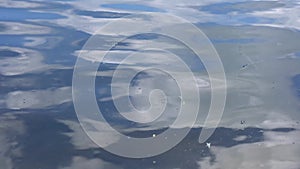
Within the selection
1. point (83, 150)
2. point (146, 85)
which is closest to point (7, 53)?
point (146, 85)

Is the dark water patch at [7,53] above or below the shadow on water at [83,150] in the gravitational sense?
above

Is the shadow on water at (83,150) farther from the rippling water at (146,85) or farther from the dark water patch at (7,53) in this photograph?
the dark water patch at (7,53)

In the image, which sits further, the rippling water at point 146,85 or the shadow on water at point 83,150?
the rippling water at point 146,85

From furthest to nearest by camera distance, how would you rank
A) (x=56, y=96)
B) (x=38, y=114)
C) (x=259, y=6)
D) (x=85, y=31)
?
(x=259, y=6) → (x=85, y=31) → (x=56, y=96) → (x=38, y=114)

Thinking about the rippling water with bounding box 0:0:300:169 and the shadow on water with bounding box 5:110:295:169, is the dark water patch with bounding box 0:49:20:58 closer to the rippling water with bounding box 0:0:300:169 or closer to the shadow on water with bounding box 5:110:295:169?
the rippling water with bounding box 0:0:300:169

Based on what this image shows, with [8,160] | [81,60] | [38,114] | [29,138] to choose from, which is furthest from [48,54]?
[8,160]

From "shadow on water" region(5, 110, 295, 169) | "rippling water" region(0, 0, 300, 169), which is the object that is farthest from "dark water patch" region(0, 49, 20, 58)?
"shadow on water" region(5, 110, 295, 169)

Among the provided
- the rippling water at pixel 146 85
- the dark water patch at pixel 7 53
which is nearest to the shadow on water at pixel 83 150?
the rippling water at pixel 146 85

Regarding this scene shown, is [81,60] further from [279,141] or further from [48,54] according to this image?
[279,141]

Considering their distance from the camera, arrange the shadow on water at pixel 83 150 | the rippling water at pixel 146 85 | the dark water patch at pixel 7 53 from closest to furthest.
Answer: the shadow on water at pixel 83 150
the rippling water at pixel 146 85
the dark water patch at pixel 7 53
